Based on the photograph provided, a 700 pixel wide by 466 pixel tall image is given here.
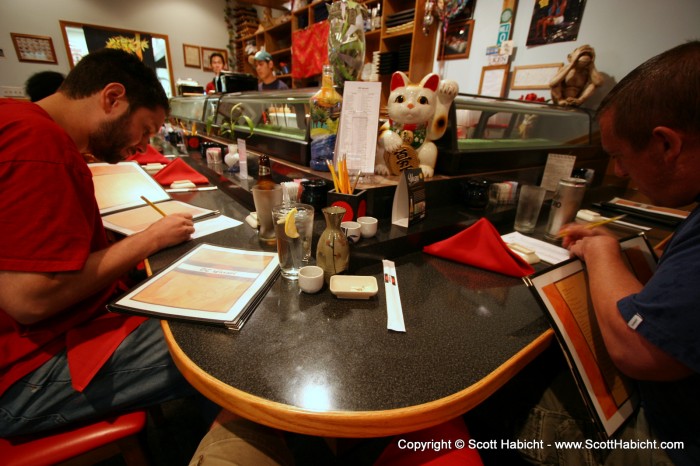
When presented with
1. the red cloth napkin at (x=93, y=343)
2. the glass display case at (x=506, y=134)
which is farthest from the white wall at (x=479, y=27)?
the red cloth napkin at (x=93, y=343)

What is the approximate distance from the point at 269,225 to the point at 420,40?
9.37ft

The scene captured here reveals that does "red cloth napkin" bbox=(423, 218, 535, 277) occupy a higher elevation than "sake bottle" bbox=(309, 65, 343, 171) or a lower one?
lower

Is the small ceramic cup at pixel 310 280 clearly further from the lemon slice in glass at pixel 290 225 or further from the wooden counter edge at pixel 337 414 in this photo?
the wooden counter edge at pixel 337 414

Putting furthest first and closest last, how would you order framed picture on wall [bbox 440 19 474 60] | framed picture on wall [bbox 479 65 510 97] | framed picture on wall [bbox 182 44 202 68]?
framed picture on wall [bbox 182 44 202 68]
framed picture on wall [bbox 440 19 474 60]
framed picture on wall [bbox 479 65 510 97]

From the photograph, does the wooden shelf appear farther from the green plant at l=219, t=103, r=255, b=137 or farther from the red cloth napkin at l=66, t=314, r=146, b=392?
the red cloth napkin at l=66, t=314, r=146, b=392

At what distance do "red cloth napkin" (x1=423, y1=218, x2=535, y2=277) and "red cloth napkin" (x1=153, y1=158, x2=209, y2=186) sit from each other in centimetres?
157

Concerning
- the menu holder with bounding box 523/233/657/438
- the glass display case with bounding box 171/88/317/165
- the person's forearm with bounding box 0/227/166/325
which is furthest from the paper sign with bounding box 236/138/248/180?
the menu holder with bounding box 523/233/657/438

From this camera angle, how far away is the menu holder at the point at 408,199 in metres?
1.10

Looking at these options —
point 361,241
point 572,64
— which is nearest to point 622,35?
point 572,64

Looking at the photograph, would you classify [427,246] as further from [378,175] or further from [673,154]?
[673,154]

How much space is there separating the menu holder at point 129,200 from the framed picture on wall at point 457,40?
117 inches

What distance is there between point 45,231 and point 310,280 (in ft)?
2.00

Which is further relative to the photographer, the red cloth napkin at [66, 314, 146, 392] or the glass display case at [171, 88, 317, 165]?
the glass display case at [171, 88, 317, 165]

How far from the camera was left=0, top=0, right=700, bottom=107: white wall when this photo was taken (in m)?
2.00
